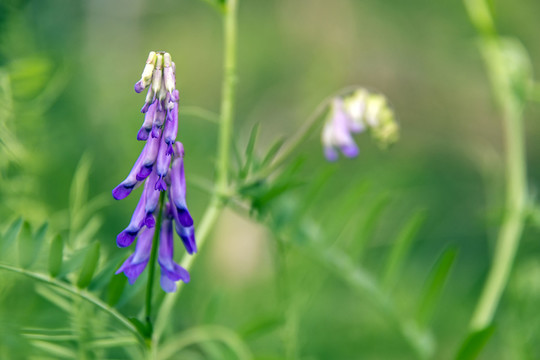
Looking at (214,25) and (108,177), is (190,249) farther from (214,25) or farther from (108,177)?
(214,25)

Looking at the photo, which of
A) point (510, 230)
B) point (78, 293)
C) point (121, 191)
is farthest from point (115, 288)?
point (510, 230)

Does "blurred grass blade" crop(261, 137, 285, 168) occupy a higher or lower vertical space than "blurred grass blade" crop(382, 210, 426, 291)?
higher

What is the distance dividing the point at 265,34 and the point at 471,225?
267 centimetres

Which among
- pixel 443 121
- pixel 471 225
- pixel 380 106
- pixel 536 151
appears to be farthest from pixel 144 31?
pixel 380 106

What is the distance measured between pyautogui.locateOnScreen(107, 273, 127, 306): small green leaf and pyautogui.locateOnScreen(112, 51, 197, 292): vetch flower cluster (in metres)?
0.05

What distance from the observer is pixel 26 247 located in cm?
60

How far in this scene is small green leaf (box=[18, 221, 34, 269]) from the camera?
23.2 inches

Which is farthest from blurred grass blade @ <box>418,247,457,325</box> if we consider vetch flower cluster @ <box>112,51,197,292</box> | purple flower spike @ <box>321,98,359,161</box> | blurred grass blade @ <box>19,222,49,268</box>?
blurred grass blade @ <box>19,222,49,268</box>

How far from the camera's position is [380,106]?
3.10 ft

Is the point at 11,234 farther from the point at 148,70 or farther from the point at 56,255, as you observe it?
the point at 148,70

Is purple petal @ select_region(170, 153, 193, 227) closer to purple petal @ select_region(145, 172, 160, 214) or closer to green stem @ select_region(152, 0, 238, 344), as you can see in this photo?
purple petal @ select_region(145, 172, 160, 214)

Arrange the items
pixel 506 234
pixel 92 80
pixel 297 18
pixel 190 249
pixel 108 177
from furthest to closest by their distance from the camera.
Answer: pixel 297 18 → pixel 92 80 → pixel 108 177 → pixel 506 234 → pixel 190 249

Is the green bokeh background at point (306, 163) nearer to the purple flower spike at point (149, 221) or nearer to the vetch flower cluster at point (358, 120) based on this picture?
the vetch flower cluster at point (358, 120)

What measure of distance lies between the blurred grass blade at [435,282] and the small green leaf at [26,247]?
0.49 meters
